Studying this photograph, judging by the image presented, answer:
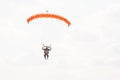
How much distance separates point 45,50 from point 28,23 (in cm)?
552

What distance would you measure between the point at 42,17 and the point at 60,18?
132 inches

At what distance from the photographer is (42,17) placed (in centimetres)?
13800

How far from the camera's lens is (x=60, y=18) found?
139875mm

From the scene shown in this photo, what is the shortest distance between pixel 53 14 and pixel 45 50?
6.40 m

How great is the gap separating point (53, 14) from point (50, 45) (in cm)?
541

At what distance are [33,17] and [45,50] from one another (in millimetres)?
6033

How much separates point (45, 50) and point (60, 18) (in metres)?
5.92

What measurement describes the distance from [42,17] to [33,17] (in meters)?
1.98

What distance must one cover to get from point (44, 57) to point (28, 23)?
598 cm

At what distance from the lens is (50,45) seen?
142 metres

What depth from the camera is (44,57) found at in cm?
14062

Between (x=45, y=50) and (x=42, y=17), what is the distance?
645 cm

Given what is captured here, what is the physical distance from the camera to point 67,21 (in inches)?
5536

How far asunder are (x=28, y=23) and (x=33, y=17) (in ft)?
4.02
